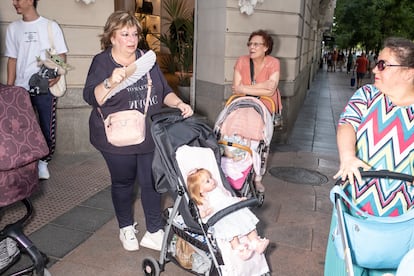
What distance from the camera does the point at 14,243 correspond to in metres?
3.15

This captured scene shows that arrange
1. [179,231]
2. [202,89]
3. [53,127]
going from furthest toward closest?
1. [202,89]
2. [53,127]
3. [179,231]

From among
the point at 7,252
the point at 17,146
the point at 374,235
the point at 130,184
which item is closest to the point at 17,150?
the point at 17,146

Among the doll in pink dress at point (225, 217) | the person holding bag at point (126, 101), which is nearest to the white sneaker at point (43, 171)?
the person holding bag at point (126, 101)

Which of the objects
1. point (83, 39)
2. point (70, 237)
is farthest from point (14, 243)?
point (83, 39)

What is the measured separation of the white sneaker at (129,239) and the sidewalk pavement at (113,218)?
0.05 metres

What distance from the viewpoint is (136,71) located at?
3031mm

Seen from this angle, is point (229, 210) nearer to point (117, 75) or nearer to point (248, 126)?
point (117, 75)

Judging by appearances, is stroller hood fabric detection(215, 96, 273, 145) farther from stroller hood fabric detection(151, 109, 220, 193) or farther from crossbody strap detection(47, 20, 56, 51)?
crossbody strap detection(47, 20, 56, 51)

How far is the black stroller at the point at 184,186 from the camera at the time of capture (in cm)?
267

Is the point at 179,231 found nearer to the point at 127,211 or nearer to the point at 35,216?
the point at 127,211

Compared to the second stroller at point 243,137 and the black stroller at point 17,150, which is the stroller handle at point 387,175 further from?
the black stroller at point 17,150

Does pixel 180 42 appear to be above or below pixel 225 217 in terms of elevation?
above

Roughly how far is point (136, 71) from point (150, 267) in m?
1.49

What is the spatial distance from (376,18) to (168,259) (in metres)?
31.4
